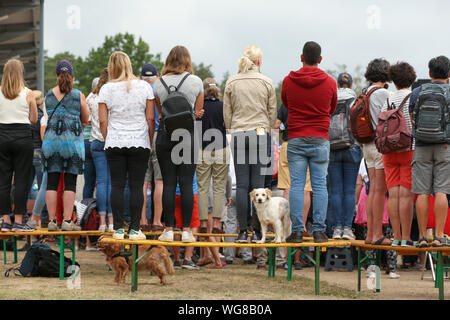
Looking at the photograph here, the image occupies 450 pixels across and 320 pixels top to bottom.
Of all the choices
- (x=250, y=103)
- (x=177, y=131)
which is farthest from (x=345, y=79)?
(x=177, y=131)

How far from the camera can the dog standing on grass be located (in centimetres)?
775

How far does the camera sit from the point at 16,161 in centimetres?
857

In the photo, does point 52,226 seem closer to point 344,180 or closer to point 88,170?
point 88,170

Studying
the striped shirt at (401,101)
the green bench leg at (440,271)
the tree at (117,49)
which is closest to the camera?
the green bench leg at (440,271)

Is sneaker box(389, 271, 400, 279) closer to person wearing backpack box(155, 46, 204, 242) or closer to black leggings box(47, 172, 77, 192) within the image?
person wearing backpack box(155, 46, 204, 242)

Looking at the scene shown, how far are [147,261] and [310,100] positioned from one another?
2513 millimetres

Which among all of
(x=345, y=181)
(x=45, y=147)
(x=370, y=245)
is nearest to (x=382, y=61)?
(x=345, y=181)

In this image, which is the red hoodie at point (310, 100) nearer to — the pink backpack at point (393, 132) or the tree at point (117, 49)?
the pink backpack at point (393, 132)

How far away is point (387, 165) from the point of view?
784cm

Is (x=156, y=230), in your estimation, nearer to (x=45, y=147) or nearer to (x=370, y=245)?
(x=45, y=147)

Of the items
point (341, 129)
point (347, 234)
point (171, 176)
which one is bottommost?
point (347, 234)

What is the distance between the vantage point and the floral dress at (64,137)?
8586 mm

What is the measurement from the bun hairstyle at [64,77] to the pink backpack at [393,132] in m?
3.79

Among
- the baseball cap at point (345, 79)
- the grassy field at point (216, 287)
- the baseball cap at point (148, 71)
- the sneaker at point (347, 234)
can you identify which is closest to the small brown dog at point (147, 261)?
the grassy field at point (216, 287)
